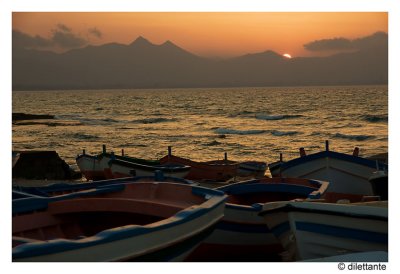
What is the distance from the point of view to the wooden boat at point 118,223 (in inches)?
197

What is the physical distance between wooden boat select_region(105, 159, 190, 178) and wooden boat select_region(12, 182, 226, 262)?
225 inches

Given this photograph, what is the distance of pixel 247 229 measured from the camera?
840cm

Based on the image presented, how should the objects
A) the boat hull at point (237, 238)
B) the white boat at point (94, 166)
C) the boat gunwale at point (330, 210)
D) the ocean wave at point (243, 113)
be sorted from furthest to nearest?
1. the ocean wave at point (243, 113)
2. the white boat at point (94, 166)
3. the boat hull at point (237, 238)
4. the boat gunwale at point (330, 210)

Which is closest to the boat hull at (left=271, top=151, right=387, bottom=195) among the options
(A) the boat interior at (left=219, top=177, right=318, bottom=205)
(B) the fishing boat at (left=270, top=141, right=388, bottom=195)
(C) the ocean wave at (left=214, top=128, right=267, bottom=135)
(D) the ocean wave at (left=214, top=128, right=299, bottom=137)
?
(B) the fishing boat at (left=270, top=141, right=388, bottom=195)

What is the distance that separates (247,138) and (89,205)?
37423 mm

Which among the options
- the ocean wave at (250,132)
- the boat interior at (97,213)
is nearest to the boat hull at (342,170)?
the boat interior at (97,213)

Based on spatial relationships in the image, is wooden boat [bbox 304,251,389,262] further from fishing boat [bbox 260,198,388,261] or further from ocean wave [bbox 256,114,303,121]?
ocean wave [bbox 256,114,303,121]

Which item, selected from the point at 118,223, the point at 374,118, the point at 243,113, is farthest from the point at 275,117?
the point at 118,223

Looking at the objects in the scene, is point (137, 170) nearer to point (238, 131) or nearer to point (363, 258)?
point (363, 258)

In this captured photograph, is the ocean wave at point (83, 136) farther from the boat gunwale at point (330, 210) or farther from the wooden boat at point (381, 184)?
the boat gunwale at point (330, 210)

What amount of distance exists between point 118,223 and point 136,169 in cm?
640

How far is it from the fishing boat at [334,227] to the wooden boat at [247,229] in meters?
1.02

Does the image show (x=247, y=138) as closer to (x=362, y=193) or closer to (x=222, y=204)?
(x=362, y=193)
